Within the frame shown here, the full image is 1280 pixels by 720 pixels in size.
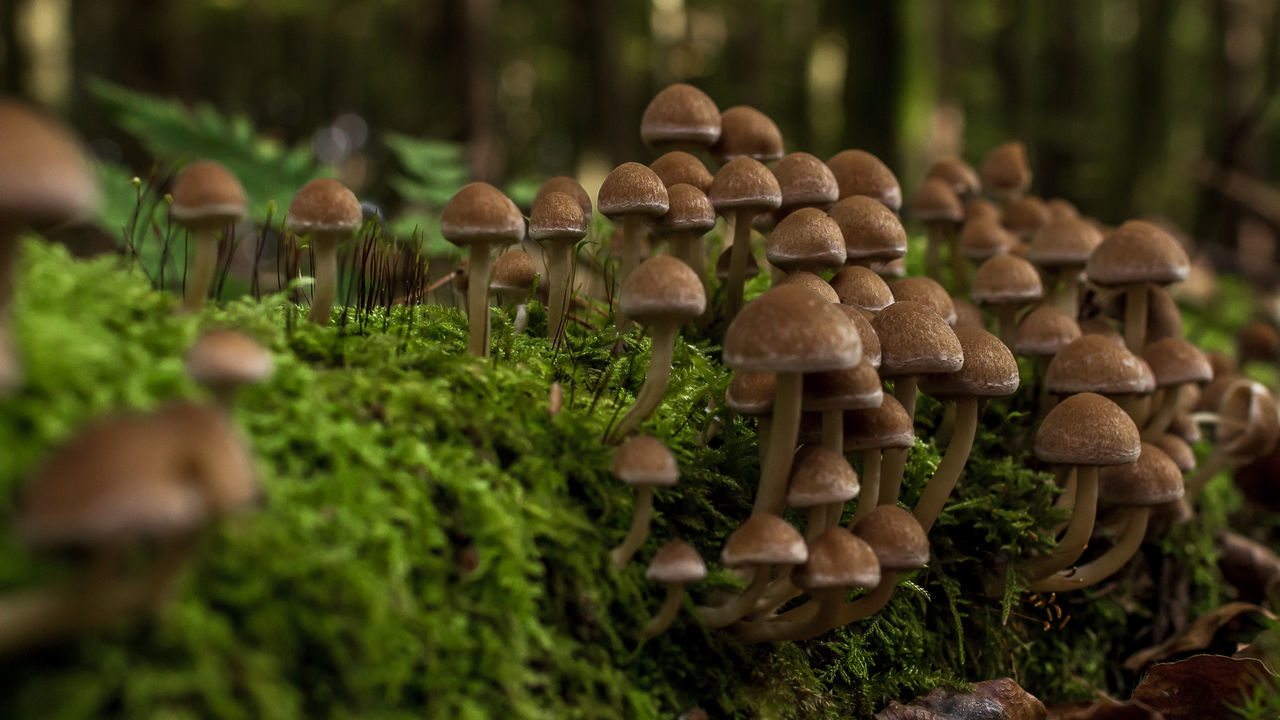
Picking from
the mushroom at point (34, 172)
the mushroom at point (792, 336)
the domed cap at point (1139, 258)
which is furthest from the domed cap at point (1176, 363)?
the mushroom at point (34, 172)

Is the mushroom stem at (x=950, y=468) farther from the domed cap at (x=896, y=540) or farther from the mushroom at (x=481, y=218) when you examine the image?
the mushroom at (x=481, y=218)

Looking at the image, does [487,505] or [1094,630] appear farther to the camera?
[1094,630]

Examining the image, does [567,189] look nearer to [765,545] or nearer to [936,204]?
[765,545]

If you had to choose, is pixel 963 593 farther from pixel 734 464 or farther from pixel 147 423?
pixel 147 423

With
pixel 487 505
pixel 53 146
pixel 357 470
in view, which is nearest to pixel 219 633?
pixel 357 470

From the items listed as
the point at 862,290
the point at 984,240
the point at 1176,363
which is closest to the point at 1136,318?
the point at 1176,363

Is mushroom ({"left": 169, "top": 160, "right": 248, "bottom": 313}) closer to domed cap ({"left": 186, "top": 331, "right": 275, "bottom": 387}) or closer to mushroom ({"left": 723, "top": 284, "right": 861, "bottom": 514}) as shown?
domed cap ({"left": 186, "top": 331, "right": 275, "bottom": 387})
